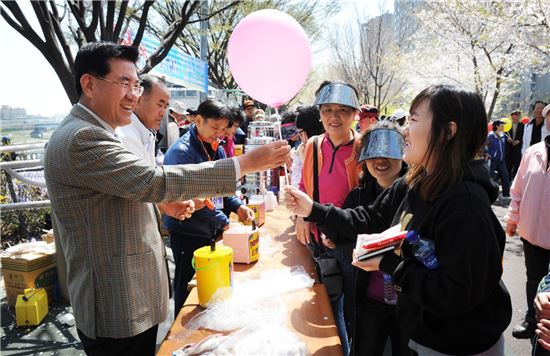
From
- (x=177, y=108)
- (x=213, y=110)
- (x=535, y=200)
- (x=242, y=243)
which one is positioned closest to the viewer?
(x=242, y=243)

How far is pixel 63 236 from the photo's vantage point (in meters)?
1.48

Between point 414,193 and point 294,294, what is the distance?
823 mm

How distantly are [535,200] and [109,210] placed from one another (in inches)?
120

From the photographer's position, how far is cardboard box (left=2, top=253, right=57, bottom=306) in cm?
339

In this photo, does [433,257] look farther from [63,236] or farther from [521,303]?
[521,303]

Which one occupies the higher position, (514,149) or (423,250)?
(423,250)

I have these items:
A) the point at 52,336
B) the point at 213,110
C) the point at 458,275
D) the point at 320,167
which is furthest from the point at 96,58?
the point at 52,336

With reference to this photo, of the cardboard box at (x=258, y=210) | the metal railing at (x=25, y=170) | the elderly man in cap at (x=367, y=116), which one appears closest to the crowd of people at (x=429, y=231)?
the cardboard box at (x=258, y=210)

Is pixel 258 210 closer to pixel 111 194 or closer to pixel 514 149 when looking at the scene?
pixel 111 194

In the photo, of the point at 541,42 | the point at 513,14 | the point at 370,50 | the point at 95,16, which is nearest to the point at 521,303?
the point at 95,16

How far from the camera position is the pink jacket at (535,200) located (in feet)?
8.96

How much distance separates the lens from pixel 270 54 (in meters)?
2.10

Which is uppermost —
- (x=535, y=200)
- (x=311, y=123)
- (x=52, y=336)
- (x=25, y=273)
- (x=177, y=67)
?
(x=177, y=67)

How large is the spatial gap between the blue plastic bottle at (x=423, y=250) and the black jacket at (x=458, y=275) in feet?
0.06
